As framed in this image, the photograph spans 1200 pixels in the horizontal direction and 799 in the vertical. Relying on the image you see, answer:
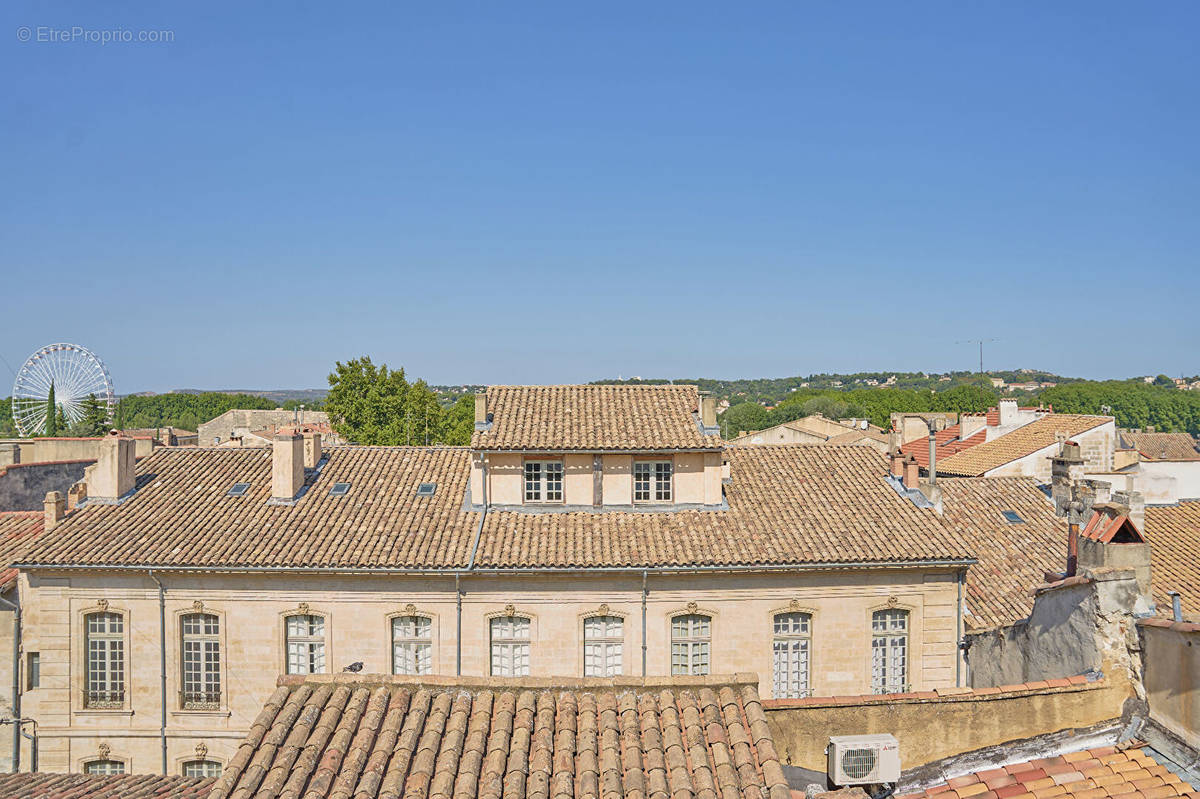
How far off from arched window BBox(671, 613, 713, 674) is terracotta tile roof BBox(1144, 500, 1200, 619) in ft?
29.6

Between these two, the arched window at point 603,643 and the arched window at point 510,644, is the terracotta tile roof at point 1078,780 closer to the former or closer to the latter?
the arched window at point 603,643

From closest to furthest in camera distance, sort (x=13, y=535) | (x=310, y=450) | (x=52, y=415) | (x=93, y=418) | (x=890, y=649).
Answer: (x=890, y=649) → (x=13, y=535) → (x=310, y=450) → (x=52, y=415) → (x=93, y=418)

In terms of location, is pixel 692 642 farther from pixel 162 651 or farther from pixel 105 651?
pixel 105 651

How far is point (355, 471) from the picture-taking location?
81.0 ft

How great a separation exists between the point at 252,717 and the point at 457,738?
14650mm

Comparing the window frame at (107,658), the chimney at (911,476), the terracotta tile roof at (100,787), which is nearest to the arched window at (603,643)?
the chimney at (911,476)

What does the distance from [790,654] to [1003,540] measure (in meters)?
7.99

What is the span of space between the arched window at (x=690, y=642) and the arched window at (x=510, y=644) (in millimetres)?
3307

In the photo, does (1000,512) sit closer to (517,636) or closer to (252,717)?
(517,636)

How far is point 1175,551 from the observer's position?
21.7 metres

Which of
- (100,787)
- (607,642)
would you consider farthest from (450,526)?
(100,787)

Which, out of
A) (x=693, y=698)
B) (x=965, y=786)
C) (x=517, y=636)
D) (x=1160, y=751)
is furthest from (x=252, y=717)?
(x=1160, y=751)

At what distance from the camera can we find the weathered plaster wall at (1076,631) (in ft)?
33.8

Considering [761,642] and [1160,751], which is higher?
[1160,751]
